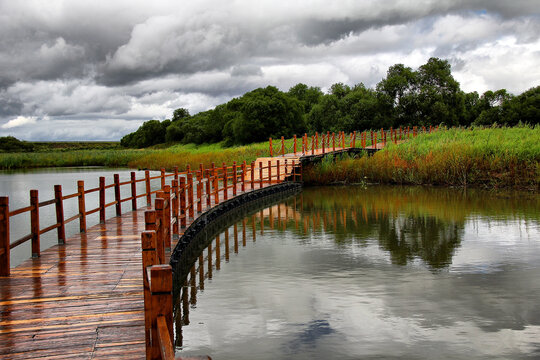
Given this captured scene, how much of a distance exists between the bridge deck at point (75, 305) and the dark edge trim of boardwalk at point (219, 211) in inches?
47.0

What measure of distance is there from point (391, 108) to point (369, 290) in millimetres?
46163

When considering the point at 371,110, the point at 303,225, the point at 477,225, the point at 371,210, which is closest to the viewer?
the point at 477,225

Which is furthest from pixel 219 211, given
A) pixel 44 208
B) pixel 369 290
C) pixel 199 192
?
pixel 44 208

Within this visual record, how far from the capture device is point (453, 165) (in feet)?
81.4

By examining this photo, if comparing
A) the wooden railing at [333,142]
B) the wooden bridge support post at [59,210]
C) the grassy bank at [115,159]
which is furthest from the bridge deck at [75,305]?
the grassy bank at [115,159]

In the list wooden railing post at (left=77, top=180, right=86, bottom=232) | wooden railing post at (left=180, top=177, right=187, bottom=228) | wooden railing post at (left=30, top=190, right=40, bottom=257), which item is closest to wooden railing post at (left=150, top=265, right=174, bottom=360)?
wooden railing post at (left=30, top=190, right=40, bottom=257)

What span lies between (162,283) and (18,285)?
467cm

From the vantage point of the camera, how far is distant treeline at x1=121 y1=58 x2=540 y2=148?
52.0m

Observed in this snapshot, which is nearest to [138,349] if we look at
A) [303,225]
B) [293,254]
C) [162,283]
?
[162,283]

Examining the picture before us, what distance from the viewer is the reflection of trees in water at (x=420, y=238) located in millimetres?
11445

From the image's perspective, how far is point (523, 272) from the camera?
32.6 ft

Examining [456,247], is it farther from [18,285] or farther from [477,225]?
[18,285]

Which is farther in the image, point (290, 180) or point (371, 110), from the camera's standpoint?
→ point (371, 110)

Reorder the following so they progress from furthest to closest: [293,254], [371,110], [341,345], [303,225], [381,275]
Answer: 1. [371,110]
2. [303,225]
3. [293,254]
4. [381,275]
5. [341,345]
